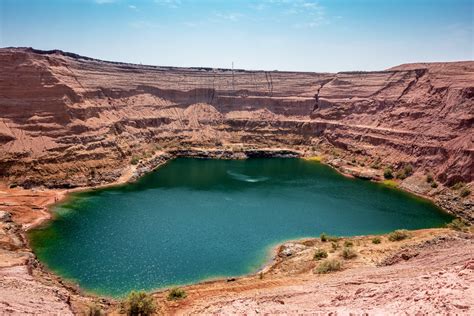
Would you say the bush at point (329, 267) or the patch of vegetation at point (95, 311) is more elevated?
the bush at point (329, 267)

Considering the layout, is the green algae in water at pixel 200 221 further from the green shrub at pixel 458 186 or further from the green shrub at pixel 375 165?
the green shrub at pixel 375 165

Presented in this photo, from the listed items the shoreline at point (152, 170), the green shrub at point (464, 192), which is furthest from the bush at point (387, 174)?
the green shrub at point (464, 192)

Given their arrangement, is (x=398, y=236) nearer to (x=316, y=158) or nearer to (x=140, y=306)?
(x=140, y=306)

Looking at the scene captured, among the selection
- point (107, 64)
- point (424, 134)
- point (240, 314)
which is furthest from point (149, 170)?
point (240, 314)

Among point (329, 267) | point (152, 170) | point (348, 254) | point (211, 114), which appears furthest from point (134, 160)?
point (329, 267)

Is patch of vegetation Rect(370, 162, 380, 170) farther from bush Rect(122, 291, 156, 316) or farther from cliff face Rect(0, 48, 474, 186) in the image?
bush Rect(122, 291, 156, 316)

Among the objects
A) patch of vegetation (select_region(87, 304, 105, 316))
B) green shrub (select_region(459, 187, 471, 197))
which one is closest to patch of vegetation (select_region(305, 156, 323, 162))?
green shrub (select_region(459, 187, 471, 197))

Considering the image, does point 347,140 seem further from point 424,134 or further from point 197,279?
point 197,279
